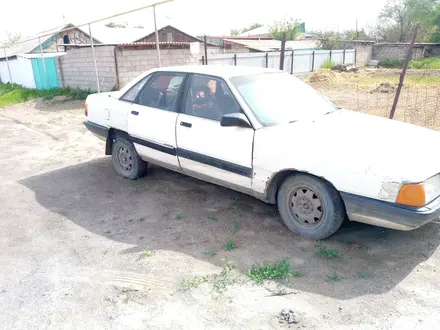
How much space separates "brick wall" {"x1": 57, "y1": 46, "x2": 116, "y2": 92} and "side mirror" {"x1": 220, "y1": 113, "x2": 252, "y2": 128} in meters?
10.5

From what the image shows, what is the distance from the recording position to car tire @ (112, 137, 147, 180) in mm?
5375

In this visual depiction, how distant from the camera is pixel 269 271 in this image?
3242mm

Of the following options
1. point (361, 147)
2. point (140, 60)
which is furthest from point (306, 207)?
point (140, 60)

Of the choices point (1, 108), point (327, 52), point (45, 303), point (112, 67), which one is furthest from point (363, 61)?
point (45, 303)

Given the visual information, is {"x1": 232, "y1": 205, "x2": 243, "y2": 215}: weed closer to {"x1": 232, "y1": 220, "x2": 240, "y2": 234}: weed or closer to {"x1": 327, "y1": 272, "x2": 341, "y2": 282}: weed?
{"x1": 232, "y1": 220, "x2": 240, "y2": 234}: weed

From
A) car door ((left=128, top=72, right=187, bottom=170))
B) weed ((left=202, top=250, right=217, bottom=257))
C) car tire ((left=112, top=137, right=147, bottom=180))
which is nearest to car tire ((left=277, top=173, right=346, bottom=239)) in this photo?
weed ((left=202, top=250, right=217, bottom=257))

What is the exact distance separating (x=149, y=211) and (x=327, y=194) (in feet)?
7.04

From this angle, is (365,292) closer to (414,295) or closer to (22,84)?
(414,295)

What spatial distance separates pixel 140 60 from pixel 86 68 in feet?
7.87

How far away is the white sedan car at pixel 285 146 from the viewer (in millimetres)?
3164

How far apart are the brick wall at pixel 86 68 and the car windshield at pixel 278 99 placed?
9.98 m

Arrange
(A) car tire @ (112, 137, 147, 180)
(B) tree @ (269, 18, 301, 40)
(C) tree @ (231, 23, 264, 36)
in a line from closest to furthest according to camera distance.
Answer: (A) car tire @ (112, 137, 147, 180) < (B) tree @ (269, 18, 301, 40) < (C) tree @ (231, 23, 264, 36)

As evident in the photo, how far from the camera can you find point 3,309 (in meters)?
2.93

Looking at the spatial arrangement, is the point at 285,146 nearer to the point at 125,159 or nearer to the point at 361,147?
the point at 361,147
